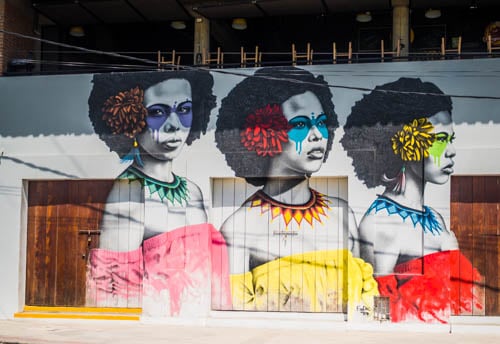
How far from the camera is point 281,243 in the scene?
15062mm

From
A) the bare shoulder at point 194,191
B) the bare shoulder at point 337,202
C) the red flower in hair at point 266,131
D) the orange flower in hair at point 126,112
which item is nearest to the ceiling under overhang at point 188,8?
the orange flower in hair at point 126,112

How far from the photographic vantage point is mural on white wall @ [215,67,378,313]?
1481 cm

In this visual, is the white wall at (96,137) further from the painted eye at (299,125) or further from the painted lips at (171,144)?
the painted eye at (299,125)

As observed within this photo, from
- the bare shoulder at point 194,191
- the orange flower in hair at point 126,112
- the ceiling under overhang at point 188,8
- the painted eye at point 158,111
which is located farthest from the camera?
the ceiling under overhang at point 188,8

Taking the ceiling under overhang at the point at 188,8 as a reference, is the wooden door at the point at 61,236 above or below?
below

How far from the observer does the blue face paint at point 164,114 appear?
15.4 m

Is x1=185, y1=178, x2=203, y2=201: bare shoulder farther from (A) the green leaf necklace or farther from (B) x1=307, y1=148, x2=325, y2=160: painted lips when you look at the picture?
(B) x1=307, y1=148, x2=325, y2=160: painted lips

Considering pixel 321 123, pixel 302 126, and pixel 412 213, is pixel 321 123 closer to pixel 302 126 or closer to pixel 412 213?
pixel 302 126

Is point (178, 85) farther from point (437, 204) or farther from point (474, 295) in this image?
point (474, 295)

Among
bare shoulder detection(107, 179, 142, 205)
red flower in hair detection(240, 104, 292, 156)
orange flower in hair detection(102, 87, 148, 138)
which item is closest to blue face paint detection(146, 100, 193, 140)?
orange flower in hair detection(102, 87, 148, 138)

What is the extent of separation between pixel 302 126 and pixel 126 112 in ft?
11.1

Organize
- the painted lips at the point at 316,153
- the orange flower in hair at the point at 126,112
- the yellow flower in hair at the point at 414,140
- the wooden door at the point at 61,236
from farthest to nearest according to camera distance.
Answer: the wooden door at the point at 61,236 → the orange flower in hair at the point at 126,112 → the painted lips at the point at 316,153 → the yellow flower in hair at the point at 414,140

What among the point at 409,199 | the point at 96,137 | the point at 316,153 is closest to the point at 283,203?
the point at 316,153

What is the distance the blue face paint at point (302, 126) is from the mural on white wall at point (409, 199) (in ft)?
1.42
